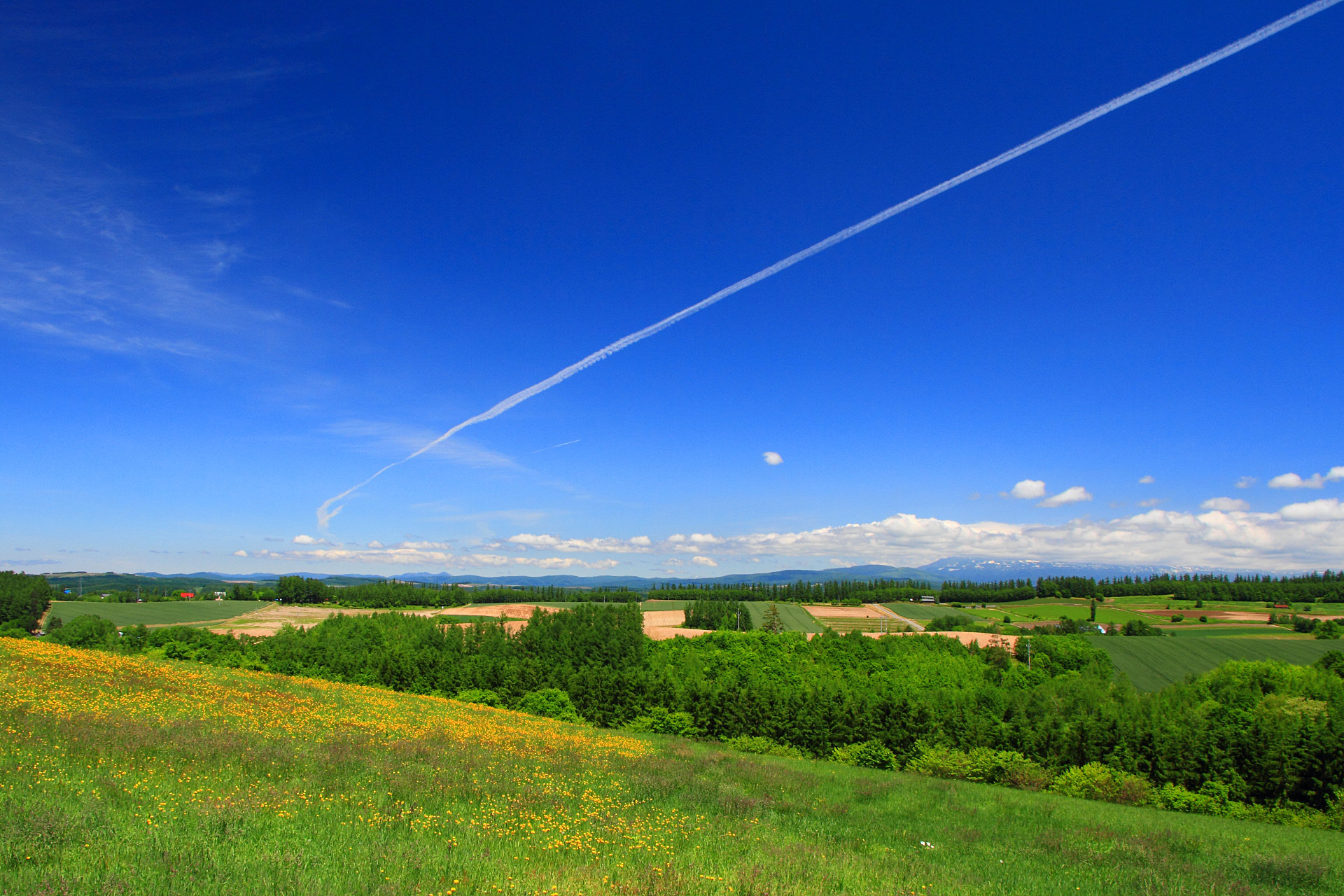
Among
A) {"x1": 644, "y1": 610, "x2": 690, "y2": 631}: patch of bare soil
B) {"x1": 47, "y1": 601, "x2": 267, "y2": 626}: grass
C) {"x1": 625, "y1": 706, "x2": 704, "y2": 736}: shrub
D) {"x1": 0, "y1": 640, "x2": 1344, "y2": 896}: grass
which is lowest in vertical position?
{"x1": 644, "y1": 610, "x2": 690, "y2": 631}: patch of bare soil

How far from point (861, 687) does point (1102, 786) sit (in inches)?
1498

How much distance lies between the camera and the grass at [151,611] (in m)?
108

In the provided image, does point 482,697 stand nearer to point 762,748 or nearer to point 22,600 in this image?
point 762,748

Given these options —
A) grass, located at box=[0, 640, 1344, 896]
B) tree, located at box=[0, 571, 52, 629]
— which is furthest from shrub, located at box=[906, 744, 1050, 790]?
tree, located at box=[0, 571, 52, 629]

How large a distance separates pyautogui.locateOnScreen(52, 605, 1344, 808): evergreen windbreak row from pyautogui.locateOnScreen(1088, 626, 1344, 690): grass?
4.72 meters

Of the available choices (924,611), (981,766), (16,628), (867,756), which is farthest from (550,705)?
(924,611)

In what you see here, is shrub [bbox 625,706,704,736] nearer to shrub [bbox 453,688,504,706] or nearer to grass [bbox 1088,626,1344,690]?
shrub [bbox 453,688,504,706]

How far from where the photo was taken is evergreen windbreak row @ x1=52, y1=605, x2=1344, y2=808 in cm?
5122

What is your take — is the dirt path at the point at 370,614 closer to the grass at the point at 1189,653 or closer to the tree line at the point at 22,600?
the tree line at the point at 22,600

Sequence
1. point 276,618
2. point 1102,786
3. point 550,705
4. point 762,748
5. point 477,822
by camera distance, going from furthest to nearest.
Result: point 276,618, point 550,705, point 762,748, point 1102,786, point 477,822

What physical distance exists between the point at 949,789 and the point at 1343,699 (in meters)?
67.0

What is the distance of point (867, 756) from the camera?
54.5m

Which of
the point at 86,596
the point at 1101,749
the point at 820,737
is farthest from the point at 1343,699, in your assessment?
the point at 86,596

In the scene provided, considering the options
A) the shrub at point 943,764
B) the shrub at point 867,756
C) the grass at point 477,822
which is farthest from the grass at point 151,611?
the shrub at point 943,764
